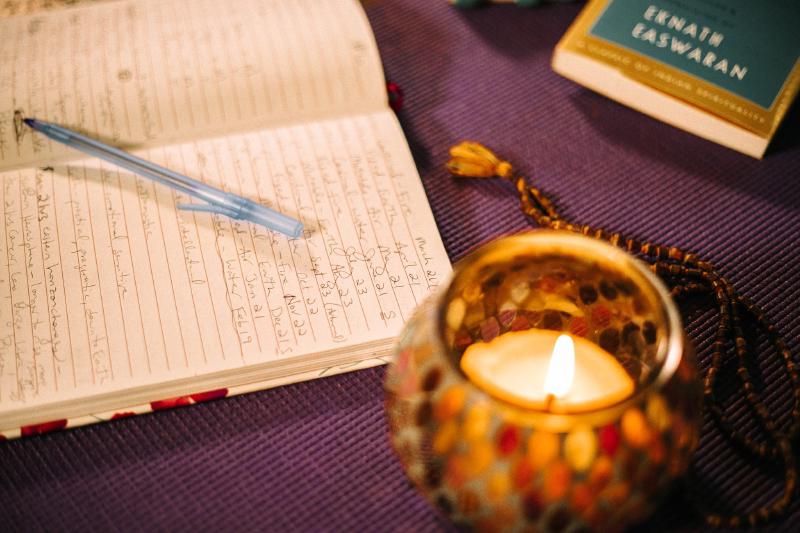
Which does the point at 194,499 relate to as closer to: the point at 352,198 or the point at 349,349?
the point at 349,349

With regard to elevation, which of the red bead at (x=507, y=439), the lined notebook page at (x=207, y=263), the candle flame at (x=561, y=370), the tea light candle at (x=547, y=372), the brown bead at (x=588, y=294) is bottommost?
the lined notebook page at (x=207, y=263)

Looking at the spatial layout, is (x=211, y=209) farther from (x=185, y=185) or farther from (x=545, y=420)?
(x=545, y=420)

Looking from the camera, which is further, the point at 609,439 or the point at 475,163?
the point at 475,163

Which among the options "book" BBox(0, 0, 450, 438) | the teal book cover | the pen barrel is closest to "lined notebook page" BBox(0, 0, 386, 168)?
"book" BBox(0, 0, 450, 438)

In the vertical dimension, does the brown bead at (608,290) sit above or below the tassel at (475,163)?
above

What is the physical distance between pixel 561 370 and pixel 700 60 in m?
0.37

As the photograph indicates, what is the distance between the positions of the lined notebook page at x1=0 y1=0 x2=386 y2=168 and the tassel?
0.10 m

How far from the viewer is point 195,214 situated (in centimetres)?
56

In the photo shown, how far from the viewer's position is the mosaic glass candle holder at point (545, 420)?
1.02 ft

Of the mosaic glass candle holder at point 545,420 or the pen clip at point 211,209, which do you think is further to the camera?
the pen clip at point 211,209

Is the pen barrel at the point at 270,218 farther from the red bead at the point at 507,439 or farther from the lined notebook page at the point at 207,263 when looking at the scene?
the red bead at the point at 507,439

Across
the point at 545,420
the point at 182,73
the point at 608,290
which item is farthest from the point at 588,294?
the point at 182,73

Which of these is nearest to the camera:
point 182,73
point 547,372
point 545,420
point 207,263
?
point 545,420

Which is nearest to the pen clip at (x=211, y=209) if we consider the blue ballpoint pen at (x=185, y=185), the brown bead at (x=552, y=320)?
the blue ballpoint pen at (x=185, y=185)
